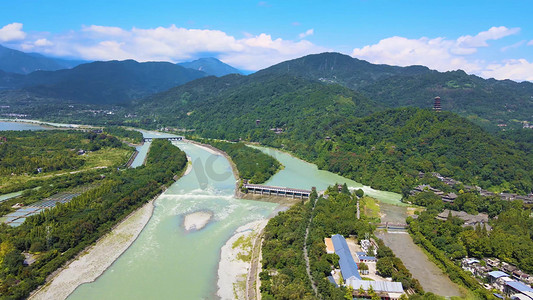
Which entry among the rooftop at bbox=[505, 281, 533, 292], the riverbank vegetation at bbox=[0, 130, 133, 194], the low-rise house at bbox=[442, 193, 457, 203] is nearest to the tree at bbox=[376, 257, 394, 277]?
the rooftop at bbox=[505, 281, 533, 292]

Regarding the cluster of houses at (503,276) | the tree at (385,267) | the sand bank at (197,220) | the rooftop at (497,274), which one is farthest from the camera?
the sand bank at (197,220)

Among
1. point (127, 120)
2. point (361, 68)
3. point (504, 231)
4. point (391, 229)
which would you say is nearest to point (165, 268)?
point (391, 229)

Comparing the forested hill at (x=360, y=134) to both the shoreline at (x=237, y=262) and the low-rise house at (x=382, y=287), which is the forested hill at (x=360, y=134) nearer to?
the shoreline at (x=237, y=262)

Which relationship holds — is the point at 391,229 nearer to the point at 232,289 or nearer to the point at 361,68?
the point at 232,289

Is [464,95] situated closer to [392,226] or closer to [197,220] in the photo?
[392,226]

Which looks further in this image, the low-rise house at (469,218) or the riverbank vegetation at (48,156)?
the riverbank vegetation at (48,156)

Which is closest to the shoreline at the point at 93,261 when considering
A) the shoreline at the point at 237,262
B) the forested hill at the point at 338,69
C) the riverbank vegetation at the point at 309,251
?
the shoreline at the point at 237,262
